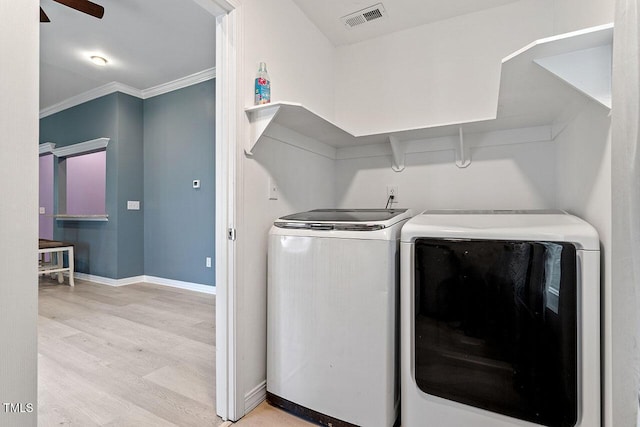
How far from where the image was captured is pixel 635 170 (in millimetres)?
629

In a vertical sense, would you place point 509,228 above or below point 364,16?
below

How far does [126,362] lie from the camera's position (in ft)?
6.39

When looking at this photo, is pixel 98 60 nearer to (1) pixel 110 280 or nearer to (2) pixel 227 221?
(1) pixel 110 280

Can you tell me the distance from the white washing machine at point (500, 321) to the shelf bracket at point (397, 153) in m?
0.86

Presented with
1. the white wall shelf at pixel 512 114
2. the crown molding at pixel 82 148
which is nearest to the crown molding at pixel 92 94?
the crown molding at pixel 82 148

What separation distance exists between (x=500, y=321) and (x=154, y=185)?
4.23m

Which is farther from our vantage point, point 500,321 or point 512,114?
point 512,114

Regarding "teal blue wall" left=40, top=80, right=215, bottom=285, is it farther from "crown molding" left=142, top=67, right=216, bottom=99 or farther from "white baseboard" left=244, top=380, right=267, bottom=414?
Result: "white baseboard" left=244, top=380, right=267, bottom=414

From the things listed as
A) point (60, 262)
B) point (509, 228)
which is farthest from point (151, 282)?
point (509, 228)

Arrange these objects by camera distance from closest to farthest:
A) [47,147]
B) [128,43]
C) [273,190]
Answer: [273,190] < [128,43] < [47,147]

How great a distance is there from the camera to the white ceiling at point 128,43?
244 cm

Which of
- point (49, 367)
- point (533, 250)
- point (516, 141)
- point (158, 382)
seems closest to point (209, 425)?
point (158, 382)

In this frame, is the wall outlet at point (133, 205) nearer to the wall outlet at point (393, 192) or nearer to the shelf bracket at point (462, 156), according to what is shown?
the wall outlet at point (393, 192)

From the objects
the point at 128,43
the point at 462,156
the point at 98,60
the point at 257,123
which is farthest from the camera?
the point at 98,60
